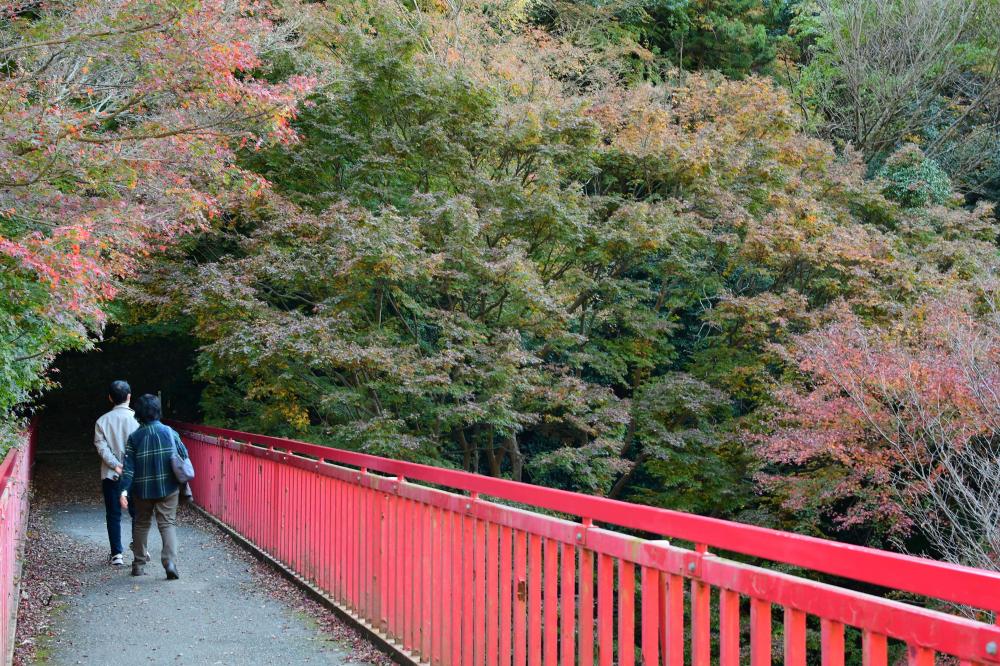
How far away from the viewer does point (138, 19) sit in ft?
22.9

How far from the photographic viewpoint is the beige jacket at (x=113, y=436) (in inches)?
289

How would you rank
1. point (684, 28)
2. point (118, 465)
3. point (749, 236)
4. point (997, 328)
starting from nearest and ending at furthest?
1. point (118, 465)
2. point (997, 328)
3. point (749, 236)
4. point (684, 28)

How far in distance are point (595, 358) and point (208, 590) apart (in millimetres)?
8316

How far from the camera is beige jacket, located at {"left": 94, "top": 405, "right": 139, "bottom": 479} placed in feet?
24.1

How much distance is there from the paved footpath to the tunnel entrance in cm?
1303

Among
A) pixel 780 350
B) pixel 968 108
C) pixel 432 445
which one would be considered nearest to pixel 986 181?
pixel 968 108

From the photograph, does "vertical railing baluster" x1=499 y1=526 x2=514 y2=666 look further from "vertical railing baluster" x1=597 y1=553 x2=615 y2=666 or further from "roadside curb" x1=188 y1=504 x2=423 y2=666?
"roadside curb" x1=188 y1=504 x2=423 y2=666

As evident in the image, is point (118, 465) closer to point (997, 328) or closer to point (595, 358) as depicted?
point (595, 358)

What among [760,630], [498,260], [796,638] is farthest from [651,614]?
[498,260]

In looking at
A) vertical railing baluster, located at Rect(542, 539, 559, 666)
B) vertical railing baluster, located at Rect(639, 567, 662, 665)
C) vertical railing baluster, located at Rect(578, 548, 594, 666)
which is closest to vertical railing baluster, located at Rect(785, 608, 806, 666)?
vertical railing baluster, located at Rect(639, 567, 662, 665)

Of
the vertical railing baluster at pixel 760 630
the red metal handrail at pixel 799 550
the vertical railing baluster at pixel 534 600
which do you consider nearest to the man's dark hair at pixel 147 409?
the red metal handrail at pixel 799 550

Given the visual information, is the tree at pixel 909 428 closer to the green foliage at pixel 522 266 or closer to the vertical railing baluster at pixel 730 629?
the green foliage at pixel 522 266

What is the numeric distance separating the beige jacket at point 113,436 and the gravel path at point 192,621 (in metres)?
0.88

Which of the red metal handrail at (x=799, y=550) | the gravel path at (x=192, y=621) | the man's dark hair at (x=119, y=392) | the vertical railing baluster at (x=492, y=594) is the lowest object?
the gravel path at (x=192, y=621)
